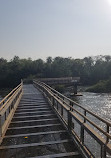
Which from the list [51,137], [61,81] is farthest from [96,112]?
[61,81]

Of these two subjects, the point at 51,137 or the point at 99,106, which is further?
the point at 99,106

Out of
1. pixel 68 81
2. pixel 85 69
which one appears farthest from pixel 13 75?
pixel 68 81

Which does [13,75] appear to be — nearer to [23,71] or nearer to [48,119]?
[23,71]

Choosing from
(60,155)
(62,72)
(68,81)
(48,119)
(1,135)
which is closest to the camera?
(60,155)

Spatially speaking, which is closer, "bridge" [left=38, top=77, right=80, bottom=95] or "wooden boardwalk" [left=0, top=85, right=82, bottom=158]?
"wooden boardwalk" [left=0, top=85, right=82, bottom=158]

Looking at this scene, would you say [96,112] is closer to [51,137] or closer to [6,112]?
[6,112]

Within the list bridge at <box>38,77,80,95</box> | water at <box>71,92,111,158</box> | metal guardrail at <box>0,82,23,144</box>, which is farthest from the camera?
bridge at <box>38,77,80,95</box>

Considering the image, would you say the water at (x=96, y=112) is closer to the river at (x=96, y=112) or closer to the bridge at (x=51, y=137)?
the river at (x=96, y=112)

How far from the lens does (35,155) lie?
425cm

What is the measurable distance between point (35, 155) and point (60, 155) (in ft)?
2.28

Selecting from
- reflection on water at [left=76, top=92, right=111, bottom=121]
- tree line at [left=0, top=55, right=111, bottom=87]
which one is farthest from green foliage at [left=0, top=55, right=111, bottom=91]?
reflection on water at [left=76, top=92, right=111, bottom=121]

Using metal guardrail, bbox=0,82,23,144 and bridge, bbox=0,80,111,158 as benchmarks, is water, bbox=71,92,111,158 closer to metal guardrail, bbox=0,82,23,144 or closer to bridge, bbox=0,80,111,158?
bridge, bbox=0,80,111,158

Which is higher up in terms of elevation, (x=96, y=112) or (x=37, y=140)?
(x=37, y=140)

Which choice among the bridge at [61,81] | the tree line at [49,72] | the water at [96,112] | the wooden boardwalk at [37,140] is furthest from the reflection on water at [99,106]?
the tree line at [49,72]
